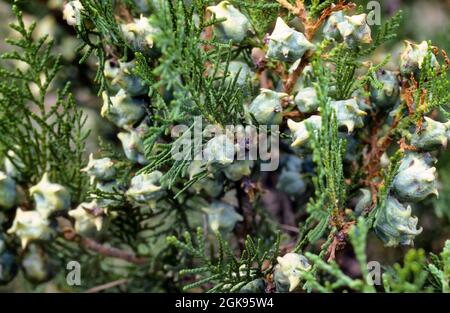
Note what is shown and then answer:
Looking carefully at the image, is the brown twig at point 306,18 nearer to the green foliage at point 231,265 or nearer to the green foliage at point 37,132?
the green foliage at point 231,265

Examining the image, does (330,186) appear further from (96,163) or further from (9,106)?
(9,106)

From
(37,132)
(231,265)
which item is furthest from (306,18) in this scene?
(37,132)

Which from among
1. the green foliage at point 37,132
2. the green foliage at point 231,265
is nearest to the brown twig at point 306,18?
the green foliage at point 231,265

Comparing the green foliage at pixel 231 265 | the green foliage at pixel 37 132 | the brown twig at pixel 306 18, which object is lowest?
the green foliage at pixel 231 265

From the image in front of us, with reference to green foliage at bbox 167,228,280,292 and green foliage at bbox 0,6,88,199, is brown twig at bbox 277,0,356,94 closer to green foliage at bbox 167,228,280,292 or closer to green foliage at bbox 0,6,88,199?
green foliage at bbox 167,228,280,292

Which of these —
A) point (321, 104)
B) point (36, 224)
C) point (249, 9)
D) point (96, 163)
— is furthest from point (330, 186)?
point (36, 224)

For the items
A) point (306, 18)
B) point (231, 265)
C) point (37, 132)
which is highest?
point (306, 18)

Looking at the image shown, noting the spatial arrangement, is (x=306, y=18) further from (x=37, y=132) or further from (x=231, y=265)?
(x=37, y=132)

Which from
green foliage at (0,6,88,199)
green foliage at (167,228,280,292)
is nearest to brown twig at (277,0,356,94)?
green foliage at (167,228,280,292)

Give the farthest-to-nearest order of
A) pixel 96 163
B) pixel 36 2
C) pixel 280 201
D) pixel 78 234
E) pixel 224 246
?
pixel 36 2
pixel 280 201
pixel 78 234
pixel 96 163
pixel 224 246

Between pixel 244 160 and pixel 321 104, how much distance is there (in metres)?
0.28

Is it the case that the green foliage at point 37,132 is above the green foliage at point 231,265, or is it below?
above

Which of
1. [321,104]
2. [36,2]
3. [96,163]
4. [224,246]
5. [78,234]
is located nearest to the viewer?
[321,104]

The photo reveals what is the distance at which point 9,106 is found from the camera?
134cm
